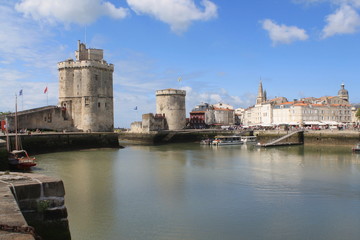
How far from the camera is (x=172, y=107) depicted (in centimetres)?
5056

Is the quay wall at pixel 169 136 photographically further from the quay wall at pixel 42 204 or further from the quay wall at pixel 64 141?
the quay wall at pixel 42 204

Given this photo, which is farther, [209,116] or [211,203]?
[209,116]

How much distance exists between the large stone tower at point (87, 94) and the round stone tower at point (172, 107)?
47.2 feet

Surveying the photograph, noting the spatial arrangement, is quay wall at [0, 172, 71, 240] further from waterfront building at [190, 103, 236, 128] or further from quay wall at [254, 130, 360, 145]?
waterfront building at [190, 103, 236, 128]

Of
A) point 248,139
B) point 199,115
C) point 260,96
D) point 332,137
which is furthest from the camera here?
point 260,96

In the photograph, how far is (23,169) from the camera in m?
17.8

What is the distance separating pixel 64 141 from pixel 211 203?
2101 centimetres

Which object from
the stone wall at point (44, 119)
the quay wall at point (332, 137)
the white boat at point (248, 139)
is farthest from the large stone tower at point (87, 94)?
the quay wall at point (332, 137)

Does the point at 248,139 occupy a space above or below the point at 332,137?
below

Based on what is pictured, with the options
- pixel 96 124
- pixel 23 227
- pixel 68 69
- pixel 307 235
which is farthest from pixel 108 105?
pixel 23 227

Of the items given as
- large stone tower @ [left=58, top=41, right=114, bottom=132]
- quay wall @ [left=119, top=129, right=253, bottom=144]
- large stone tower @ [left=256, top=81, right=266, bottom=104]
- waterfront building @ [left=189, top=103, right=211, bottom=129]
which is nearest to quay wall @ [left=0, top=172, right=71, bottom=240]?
large stone tower @ [left=58, top=41, right=114, bottom=132]

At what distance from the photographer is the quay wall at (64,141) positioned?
85.9 ft

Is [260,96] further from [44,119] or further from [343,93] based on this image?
[44,119]

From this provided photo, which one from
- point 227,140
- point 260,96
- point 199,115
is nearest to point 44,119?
point 227,140
